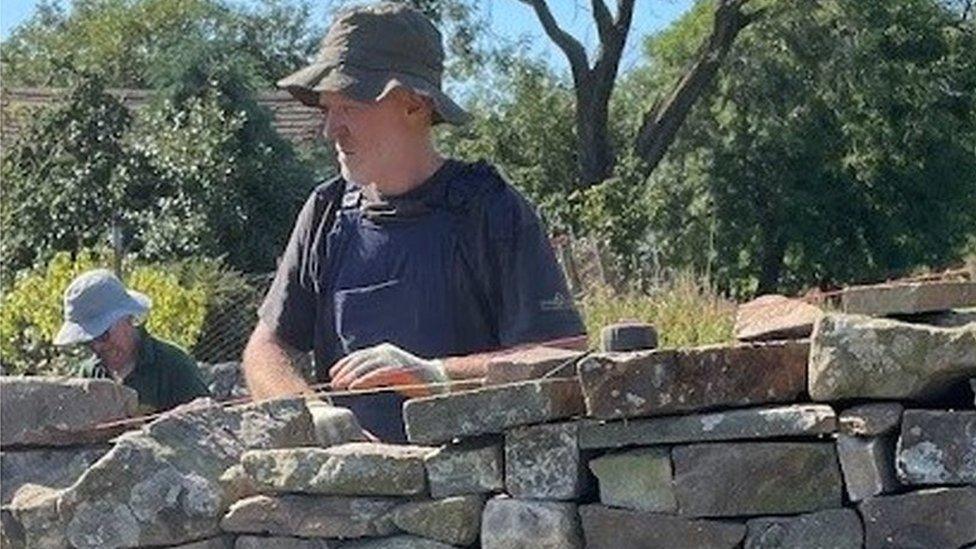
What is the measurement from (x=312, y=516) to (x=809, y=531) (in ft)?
2.99

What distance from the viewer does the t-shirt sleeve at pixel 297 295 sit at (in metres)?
4.11

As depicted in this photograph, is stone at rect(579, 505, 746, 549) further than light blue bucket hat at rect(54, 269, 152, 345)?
No

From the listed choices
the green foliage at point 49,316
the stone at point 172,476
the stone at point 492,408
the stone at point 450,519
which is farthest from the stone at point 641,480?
the green foliage at point 49,316

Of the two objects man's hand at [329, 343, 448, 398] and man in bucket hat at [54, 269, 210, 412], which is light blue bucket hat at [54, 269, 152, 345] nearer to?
man in bucket hat at [54, 269, 210, 412]

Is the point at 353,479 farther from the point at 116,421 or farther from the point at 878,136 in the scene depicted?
the point at 878,136

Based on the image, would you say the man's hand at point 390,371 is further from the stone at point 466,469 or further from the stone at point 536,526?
the stone at point 536,526

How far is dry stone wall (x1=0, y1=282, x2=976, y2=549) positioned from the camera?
2938 millimetres

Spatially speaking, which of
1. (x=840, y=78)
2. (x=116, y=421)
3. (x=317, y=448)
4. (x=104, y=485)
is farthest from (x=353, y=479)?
(x=840, y=78)

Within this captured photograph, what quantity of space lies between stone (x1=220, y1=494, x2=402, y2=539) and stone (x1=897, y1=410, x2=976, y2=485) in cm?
92

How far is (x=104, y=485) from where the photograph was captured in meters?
3.61

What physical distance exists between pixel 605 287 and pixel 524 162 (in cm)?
1461

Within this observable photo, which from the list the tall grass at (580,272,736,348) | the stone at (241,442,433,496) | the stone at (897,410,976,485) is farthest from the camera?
the tall grass at (580,272,736,348)

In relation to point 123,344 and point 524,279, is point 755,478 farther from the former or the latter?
point 123,344

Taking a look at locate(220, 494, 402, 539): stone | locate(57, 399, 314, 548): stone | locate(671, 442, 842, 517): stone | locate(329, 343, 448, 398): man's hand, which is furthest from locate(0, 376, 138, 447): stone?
locate(671, 442, 842, 517): stone
